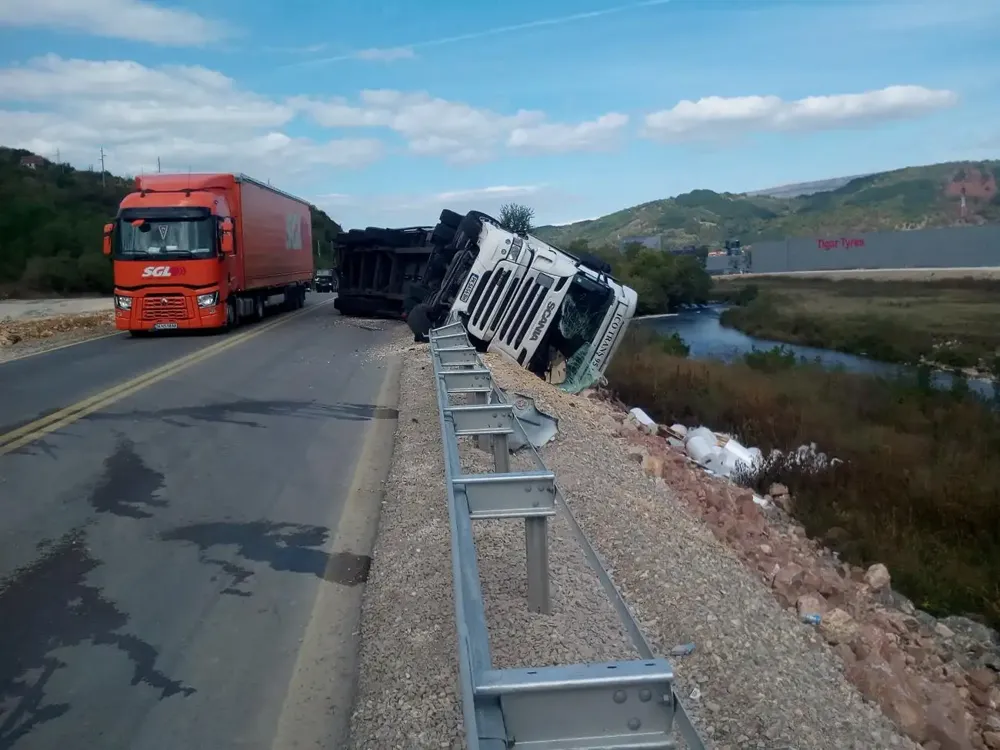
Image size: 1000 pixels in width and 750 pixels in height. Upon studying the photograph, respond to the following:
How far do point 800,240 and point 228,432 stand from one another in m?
87.8

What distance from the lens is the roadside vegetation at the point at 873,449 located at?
11.3 metres

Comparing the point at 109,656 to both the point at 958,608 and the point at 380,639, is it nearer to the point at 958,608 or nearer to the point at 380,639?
the point at 380,639

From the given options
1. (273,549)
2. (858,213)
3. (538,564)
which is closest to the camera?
(538,564)

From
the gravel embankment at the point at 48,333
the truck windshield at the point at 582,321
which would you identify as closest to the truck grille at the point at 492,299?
the truck windshield at the point at 582,321

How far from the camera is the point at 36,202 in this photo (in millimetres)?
67438

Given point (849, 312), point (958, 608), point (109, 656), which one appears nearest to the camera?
point (109, 656)

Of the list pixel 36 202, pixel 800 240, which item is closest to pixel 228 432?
pixel 36 202

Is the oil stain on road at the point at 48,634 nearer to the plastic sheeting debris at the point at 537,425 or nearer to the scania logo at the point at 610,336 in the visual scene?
the plastic sheeting debris at the point at 537,425

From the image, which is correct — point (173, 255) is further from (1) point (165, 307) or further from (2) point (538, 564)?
(2) point (538, 564)

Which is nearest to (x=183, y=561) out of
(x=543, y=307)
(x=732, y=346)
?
(x=543, y=307)

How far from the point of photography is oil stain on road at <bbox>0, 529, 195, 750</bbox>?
4602 millimetres

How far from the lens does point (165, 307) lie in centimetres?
2294

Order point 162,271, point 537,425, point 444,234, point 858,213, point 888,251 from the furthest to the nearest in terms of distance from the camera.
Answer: point 858,213
point 888,251
point 162,271
point 444,234
point 537,425

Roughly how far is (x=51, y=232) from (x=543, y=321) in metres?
50.5
